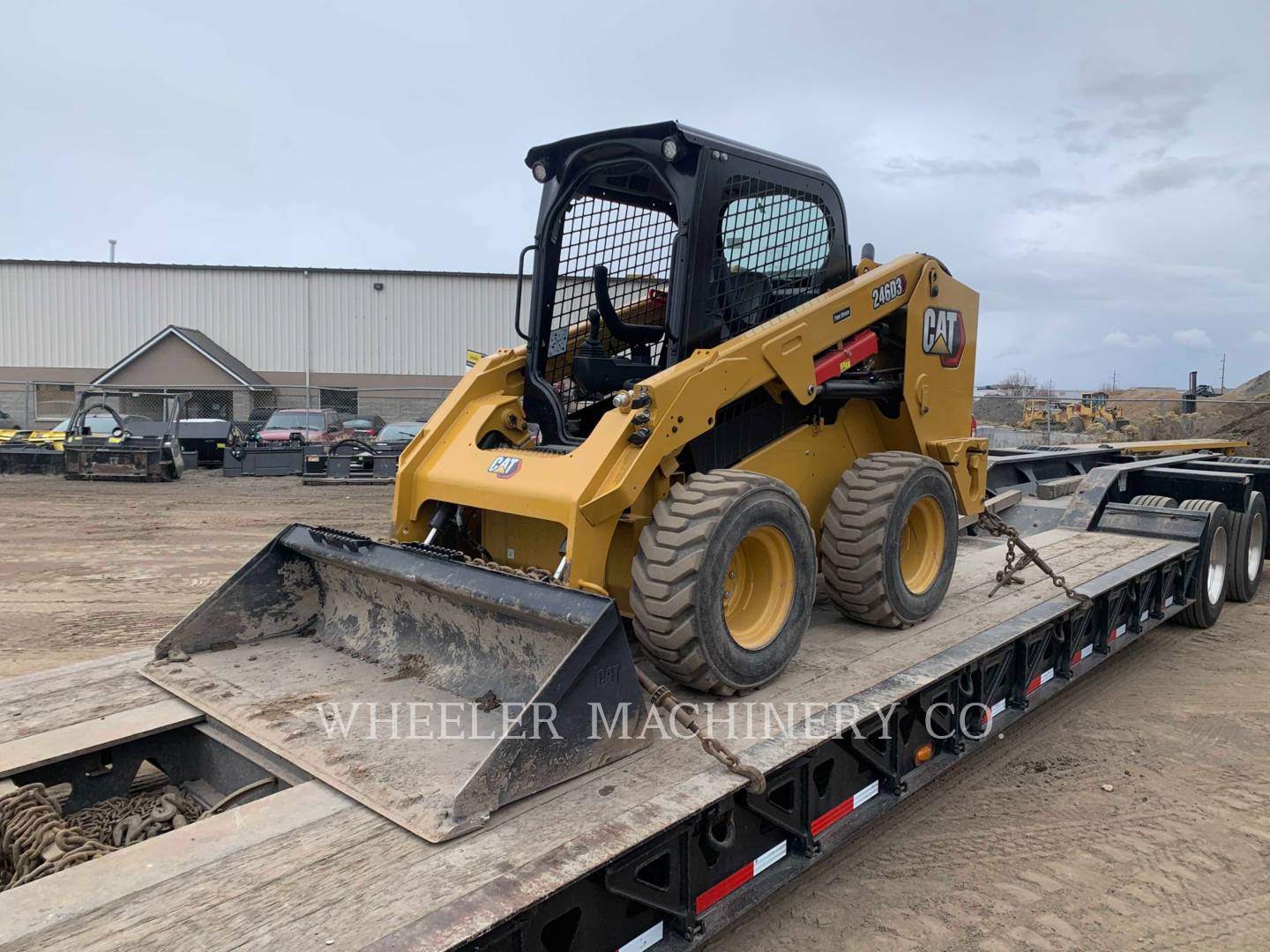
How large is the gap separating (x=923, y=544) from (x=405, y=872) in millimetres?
3390

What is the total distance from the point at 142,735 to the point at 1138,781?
427 cm

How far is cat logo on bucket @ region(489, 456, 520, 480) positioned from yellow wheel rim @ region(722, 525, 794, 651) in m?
0.99

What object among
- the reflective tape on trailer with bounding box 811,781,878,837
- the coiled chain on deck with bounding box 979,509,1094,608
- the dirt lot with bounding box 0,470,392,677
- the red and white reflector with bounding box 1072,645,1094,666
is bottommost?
the dirt lot with bounding box 0,470,392,677

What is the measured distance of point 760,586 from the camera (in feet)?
12.5

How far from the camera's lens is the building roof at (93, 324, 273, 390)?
2950 cm

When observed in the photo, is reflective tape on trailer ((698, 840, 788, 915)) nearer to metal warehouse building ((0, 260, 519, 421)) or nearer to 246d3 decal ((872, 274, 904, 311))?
246d3 decal ((872, 274, 904, 311))

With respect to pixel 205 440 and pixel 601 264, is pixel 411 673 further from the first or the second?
pixel 205 440

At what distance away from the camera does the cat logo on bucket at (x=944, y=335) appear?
16.4ft

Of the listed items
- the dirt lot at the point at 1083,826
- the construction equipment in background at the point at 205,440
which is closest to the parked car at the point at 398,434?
the construction equipment in background at the point at 205,440

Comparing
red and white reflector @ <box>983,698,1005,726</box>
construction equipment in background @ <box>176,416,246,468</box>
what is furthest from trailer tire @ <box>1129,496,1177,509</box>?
construction equipment in background @ <box>176,416,246,468</box>

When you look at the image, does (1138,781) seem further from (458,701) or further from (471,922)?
(471,922)

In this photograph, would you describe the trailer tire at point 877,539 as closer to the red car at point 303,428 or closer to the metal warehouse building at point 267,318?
the red car at point 303,428

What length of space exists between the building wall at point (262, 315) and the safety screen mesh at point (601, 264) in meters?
28.4

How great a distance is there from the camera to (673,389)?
3523 millimetres
